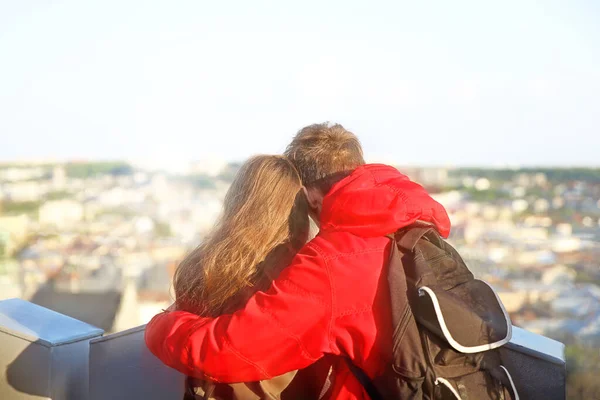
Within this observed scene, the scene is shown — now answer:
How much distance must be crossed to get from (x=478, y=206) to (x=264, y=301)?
2163 centimetres

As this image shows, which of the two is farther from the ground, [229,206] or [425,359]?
[229,206]

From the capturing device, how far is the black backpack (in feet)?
5.89

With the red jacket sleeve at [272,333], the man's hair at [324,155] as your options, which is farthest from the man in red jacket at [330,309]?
the man's hair at [324,155]

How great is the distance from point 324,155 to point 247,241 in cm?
40

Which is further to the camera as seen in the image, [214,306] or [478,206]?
[478,206]

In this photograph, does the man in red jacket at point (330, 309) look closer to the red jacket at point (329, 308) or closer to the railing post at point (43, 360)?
the red jacket at point (329, 308)

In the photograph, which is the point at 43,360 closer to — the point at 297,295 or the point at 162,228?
the point at 297,295

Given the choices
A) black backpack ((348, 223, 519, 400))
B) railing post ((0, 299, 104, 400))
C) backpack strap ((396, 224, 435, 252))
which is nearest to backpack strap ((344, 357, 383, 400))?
black backpack ((348, 223, 519, 400))

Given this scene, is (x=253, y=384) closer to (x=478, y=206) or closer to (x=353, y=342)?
(x=353, y=342)

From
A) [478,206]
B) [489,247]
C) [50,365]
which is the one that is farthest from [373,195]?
[478,206]

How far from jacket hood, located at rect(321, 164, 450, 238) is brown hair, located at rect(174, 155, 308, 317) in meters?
0.24

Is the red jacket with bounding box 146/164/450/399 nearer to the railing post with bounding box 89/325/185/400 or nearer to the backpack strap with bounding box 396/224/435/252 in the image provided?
the backpack strap with bounding box 396/224/435/252

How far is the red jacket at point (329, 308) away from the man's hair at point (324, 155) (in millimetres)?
282

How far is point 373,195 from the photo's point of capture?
1917 mm
